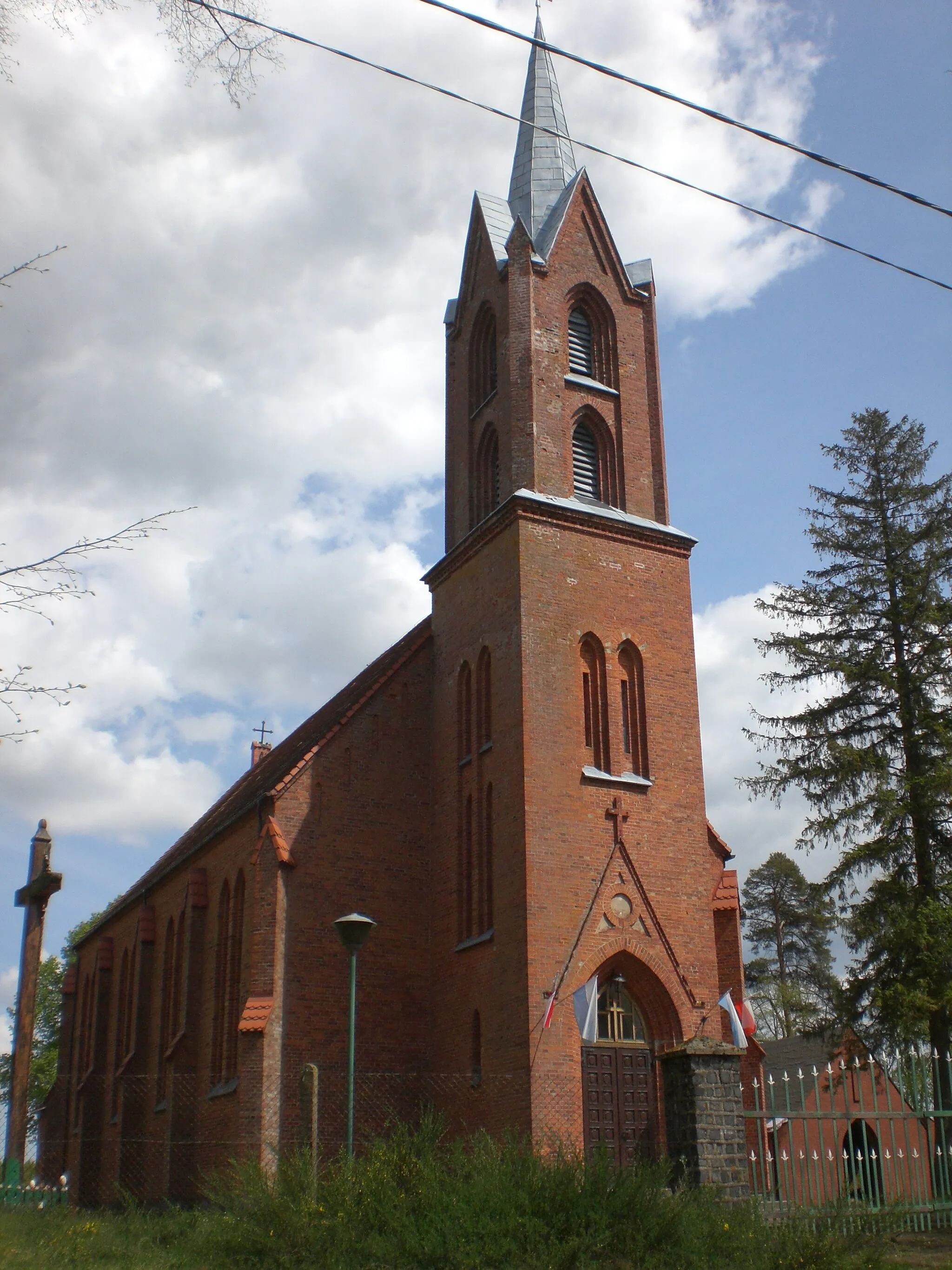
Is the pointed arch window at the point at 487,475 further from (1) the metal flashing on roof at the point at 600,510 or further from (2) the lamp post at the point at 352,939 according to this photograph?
(2) the lamp post at the point at 352,939

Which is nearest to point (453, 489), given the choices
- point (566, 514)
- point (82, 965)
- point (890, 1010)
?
point (566, 514)

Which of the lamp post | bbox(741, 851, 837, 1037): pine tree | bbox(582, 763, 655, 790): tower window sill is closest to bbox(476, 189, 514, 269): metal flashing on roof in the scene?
bbox(582, 763, 655, 790): tower window sill

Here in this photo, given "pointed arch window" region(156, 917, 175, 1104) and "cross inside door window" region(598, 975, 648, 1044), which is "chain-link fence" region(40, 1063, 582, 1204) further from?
"cross inside door window" region(598, 975, 648, 1044)

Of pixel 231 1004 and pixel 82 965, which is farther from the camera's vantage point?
pixel 82 965

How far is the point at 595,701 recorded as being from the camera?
23.5 metres

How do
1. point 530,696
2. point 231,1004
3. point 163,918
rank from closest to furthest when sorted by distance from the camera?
point 530,696 → point 231,1004 → point 163,918

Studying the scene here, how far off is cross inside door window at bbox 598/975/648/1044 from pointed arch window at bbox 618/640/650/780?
384 cm

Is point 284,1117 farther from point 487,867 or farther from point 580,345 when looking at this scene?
point 580,345

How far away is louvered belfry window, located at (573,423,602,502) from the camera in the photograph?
25.6 m

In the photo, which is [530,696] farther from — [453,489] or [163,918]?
[163,918]

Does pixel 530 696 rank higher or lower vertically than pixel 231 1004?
higher

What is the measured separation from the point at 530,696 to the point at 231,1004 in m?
9.59

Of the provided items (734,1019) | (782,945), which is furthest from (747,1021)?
(782,945)

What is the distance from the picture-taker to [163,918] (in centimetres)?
3225
